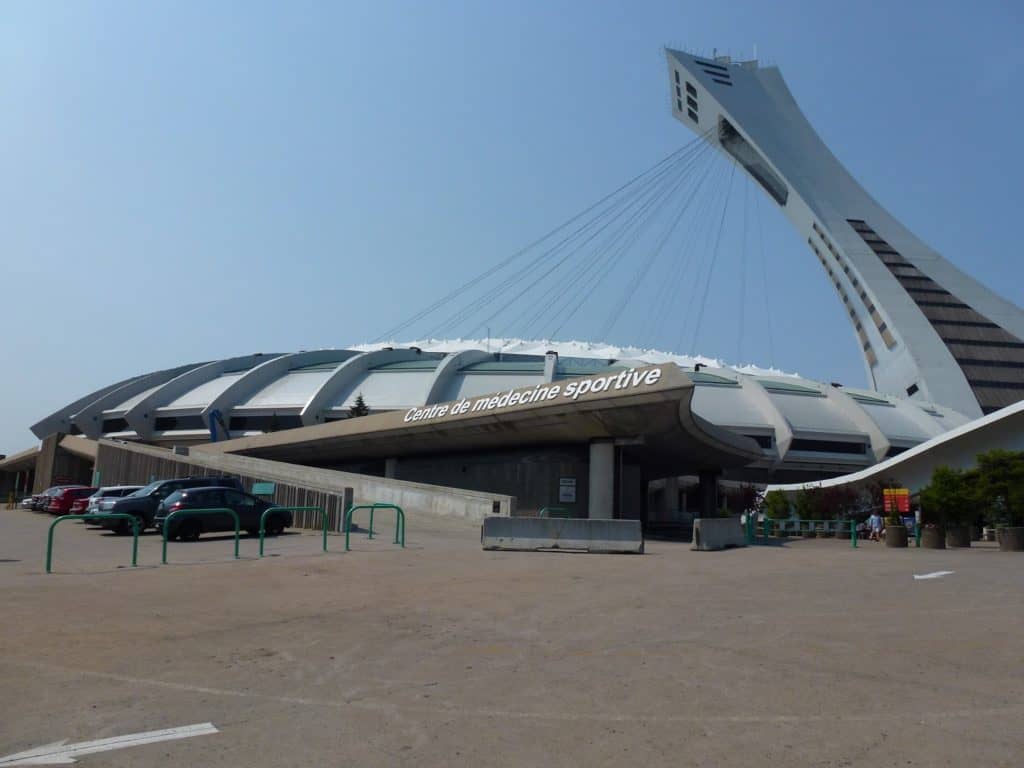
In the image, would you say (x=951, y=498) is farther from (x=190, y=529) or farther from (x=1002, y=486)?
(x=190, y=529)

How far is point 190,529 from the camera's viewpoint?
1903cm

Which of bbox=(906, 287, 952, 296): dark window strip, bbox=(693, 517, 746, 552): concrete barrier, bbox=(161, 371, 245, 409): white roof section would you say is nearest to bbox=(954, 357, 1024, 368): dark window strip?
bbox=(906, 287, 952, 296): dark window strip

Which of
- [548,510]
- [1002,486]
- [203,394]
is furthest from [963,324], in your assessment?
[203,394]

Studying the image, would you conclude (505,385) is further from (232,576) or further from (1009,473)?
(232,576)

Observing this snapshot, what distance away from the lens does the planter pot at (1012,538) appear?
21453 mm

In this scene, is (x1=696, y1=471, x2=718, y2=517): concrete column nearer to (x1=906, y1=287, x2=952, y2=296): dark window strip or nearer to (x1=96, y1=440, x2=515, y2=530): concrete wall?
(x1=96, y1=440, x2=515, y2=530): concrete wall

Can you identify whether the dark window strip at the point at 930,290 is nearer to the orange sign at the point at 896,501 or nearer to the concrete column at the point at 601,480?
the orange sign at the point at 896,501

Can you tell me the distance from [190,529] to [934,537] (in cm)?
2040

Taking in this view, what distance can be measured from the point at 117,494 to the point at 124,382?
53159mm

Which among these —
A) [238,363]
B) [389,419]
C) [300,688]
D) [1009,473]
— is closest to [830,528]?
[1009,473]

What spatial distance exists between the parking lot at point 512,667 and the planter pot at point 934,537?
472 inches

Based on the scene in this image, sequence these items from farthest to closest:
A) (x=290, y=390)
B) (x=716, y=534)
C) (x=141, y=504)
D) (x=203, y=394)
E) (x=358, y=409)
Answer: (x=203, y=394), (x=290, y=390), (x=358, y=409), (x=141, y=504), (x=716, y=534)

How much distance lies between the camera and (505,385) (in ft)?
197

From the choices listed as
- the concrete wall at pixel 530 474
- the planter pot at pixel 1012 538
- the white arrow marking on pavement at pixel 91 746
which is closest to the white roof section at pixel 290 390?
the concrete wall at pixel 530 474
